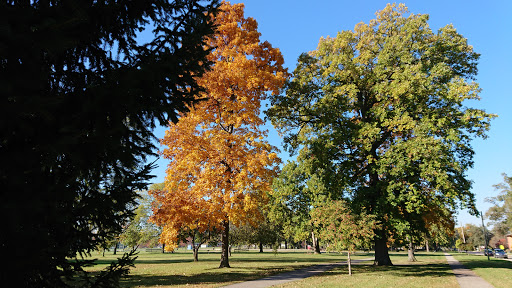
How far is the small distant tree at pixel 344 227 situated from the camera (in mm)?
15320

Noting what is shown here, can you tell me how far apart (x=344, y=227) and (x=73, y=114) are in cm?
1500

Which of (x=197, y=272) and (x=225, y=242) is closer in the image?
(x=197, y=272)

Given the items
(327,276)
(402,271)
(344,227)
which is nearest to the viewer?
(344,227)

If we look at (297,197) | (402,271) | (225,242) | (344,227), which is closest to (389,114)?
(344,227)

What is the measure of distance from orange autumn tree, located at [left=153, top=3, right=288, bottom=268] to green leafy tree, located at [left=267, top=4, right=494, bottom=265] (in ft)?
14.4

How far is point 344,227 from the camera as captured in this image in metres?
15.3

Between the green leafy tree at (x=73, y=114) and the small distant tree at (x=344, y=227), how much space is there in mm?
13627

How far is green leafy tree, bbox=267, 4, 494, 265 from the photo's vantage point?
1578 centimetres

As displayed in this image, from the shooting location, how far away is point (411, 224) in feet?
57.9

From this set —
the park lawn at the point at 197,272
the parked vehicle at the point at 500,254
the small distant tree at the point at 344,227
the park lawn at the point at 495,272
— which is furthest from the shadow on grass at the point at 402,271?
the parked vehicle at the point at 500,254

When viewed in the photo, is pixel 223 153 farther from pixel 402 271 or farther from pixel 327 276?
pixel 402 271

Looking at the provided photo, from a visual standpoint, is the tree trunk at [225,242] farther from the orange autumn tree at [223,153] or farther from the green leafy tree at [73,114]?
the green leafy tree at [73,114]

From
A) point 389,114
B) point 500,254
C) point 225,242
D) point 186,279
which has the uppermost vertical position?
point 389,114

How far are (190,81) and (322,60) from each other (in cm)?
1756
